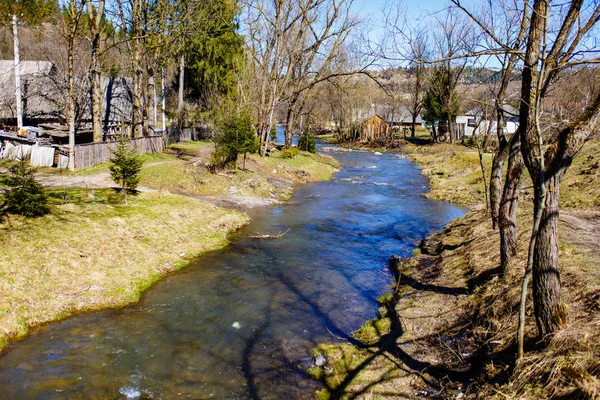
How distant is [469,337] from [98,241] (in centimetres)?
1040

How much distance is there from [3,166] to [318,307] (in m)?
18.0

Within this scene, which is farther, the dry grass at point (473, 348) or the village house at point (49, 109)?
the village house at point (49, 109)

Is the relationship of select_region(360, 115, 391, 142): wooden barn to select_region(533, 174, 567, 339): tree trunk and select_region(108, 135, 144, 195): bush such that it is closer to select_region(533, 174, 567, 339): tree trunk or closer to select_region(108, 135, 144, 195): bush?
select_region(108, 135, 144, 195): bush

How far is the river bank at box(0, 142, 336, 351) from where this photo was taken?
934 cm

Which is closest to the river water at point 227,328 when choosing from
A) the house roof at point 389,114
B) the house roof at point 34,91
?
the house roof at point 34,91

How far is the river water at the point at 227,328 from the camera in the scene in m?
6.93

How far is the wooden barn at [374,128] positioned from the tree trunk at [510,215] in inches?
2483

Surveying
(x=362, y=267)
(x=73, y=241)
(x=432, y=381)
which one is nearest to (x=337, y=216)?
(x=362, y=267)

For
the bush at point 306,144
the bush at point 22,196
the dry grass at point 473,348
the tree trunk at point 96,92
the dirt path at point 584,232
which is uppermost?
the tree trunk at point 96,92

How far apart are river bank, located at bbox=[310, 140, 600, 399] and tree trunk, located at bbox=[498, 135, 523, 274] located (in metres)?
0.26

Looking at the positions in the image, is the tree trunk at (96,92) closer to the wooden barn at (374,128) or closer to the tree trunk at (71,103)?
the tree trunk at (71,103)

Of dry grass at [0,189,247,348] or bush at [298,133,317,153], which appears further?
bush at [298,133,317,153]

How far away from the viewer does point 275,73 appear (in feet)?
110

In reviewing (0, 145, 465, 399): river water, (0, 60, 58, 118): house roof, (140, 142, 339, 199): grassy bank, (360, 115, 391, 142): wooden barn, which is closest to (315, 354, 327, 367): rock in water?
(0, 145, 465, 399): river water
